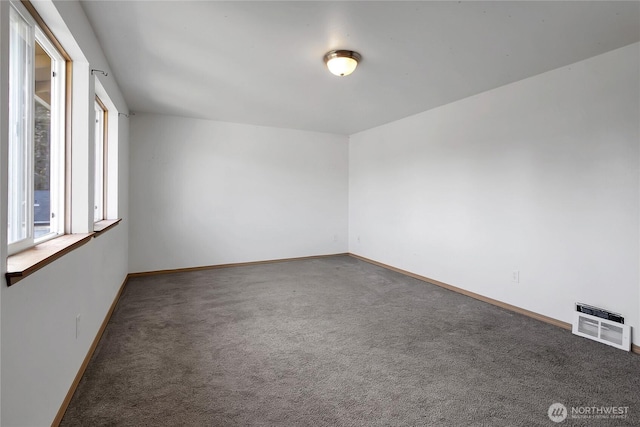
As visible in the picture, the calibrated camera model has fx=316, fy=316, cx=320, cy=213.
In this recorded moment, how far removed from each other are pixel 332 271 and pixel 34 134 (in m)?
4.04

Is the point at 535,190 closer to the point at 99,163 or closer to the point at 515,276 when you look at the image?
the point at 515,276

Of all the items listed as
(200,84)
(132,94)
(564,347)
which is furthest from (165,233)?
(564,347)

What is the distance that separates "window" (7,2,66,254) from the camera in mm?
1485

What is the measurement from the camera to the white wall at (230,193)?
189 inches

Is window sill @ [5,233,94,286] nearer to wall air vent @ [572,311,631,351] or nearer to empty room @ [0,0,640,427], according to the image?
empty room @ [0,0,640,427]

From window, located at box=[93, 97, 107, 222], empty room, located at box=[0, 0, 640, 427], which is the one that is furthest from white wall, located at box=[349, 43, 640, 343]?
window, located at box=[93, 97, 107, 222]

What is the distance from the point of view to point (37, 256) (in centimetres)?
146

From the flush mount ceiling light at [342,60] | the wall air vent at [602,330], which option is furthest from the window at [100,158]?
the wall air vent at [602,330]

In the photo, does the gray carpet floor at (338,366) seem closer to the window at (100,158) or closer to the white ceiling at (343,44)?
the window at (100,158)

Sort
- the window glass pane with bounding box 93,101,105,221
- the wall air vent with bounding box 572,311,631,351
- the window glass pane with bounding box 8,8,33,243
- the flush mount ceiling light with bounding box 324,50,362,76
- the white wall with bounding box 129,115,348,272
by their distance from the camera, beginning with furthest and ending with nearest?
the white wall with bounding box 129,115,348,272
the window glass pane with bounding box 93,101,105,221
the flush mount ceiling light with bounding box 324,50,362,76
the wall air vent with bounding box 572,311,631,351
the window glass pane with bounding box 8,8,33,243

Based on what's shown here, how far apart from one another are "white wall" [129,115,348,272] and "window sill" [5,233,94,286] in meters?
2.94

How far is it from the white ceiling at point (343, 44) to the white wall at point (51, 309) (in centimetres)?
38

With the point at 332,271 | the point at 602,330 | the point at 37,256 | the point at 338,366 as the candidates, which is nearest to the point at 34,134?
the point at 37,256

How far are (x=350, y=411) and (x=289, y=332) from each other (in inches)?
44.9
